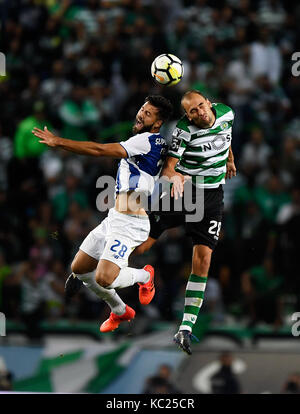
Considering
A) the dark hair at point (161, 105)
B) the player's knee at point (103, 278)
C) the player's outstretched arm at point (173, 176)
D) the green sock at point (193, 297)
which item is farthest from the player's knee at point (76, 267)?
the dark hair at point (161, 105)

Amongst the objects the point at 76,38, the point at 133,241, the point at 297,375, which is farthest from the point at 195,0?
the point at 133,241

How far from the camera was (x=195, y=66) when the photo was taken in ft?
50.9

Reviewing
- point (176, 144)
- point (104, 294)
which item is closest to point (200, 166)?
point (176, 144)

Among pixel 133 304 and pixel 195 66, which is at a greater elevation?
pixel 195 66

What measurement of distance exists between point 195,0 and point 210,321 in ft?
22.8

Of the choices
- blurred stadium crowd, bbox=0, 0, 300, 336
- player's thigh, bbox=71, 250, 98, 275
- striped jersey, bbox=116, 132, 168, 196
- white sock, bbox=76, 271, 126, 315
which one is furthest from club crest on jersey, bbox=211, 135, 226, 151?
blurred stadium crowd, bbox=0, 0, 300, 336

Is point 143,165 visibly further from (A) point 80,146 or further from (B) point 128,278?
(B) point 128,278

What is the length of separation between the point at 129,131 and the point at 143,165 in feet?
15.9

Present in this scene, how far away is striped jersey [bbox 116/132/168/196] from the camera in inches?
363

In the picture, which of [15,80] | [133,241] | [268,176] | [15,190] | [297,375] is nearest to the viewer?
[133,241]

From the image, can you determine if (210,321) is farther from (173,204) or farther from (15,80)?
(15,80)

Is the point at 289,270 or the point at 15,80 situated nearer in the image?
the point at 289,270

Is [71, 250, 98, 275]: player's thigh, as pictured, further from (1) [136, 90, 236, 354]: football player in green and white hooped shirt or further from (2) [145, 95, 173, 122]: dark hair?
(2) [145, 95, 173, 122]: dark hair

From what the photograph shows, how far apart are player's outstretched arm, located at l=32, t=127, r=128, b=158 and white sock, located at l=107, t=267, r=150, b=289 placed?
4.03ft
